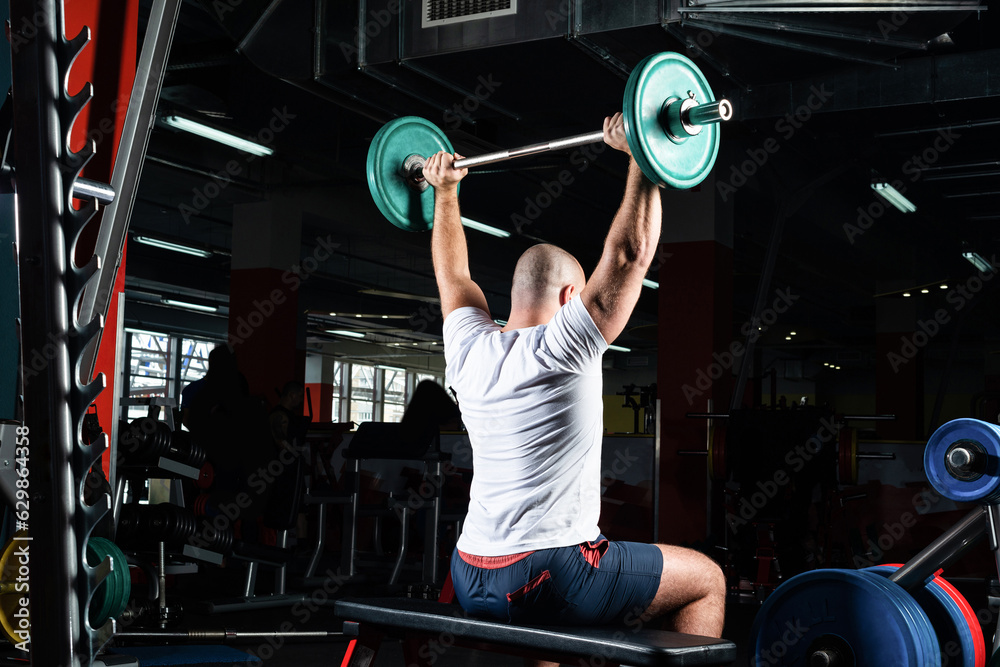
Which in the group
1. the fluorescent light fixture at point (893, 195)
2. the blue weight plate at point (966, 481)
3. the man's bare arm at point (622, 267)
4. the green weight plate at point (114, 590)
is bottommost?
the green weight plate at point (114, 590)

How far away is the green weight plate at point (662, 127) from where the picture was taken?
139cm

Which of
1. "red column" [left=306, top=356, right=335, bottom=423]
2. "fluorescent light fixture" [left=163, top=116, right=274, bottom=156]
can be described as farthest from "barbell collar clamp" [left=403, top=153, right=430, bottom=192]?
"red column" [left=306, top=356, right=335, bottom=423]

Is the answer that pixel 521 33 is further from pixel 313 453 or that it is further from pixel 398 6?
pixel 313 453

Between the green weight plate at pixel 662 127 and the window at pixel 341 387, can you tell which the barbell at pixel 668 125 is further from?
the window at pixel 341 387

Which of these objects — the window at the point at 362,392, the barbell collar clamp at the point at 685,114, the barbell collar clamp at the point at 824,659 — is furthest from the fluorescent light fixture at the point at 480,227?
the window at the point at 362,392

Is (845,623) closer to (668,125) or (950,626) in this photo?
(950,626)

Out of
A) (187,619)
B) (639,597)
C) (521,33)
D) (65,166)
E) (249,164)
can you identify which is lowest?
(187,619)

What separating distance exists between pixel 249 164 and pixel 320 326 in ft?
26.1

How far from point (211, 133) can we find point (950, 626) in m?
4.71

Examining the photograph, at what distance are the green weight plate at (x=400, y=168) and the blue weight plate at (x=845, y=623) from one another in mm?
1105

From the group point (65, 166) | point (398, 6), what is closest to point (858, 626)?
point (65, 166)

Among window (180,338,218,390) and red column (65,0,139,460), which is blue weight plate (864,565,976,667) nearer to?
red column (65,0,139,460)

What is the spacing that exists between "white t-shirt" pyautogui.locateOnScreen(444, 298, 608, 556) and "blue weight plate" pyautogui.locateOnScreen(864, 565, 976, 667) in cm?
94

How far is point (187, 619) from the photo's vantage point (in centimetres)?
355
